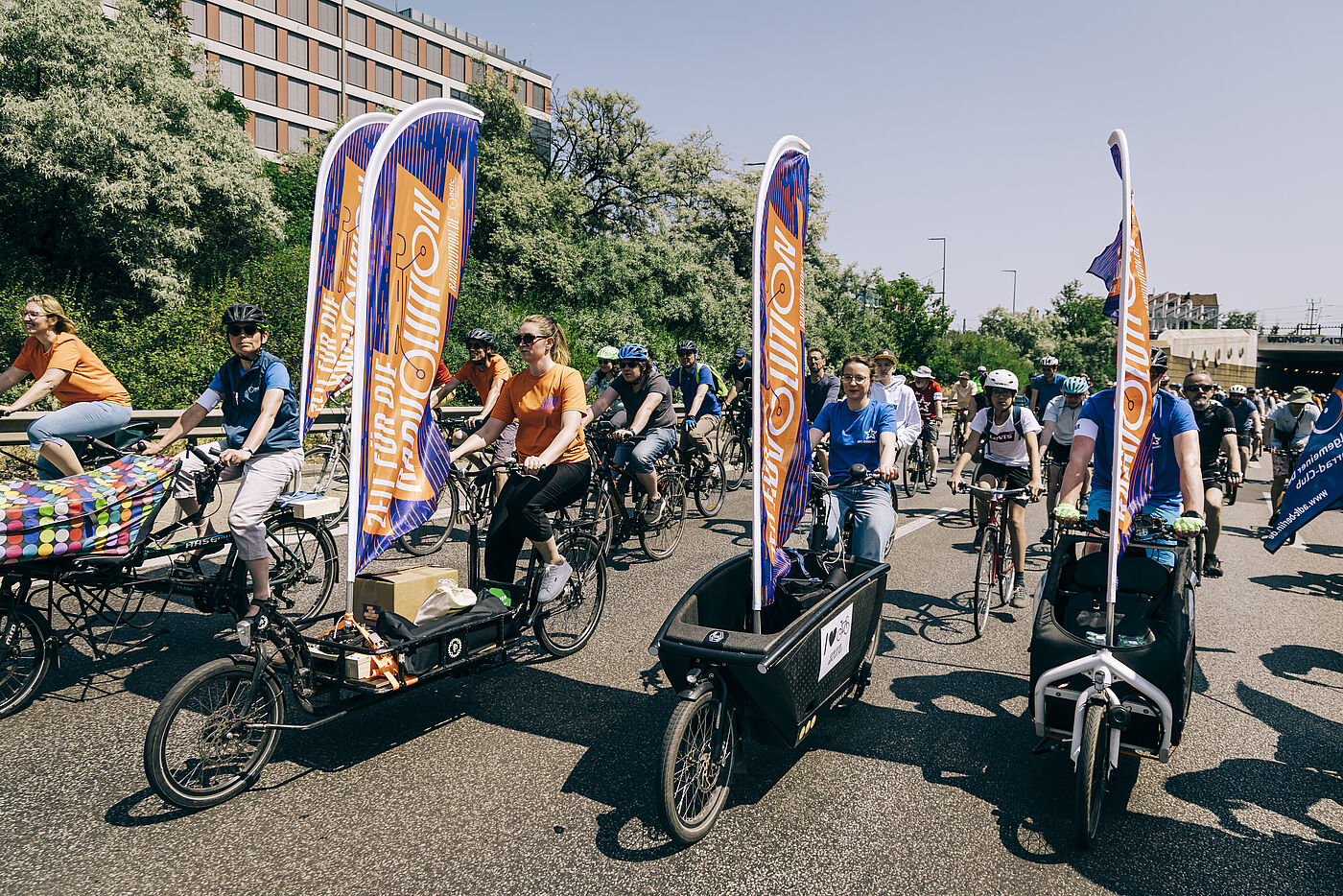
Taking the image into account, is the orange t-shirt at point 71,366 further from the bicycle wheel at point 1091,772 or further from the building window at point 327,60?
the building window at point 327,60

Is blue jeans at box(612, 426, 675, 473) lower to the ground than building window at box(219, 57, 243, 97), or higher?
lower

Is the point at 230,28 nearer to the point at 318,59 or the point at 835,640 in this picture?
the point at 318,59

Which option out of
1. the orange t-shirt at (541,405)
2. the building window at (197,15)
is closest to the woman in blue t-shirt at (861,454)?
the orange t-shirt at (541,405)

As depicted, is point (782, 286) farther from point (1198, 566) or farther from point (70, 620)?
point (70, 620)

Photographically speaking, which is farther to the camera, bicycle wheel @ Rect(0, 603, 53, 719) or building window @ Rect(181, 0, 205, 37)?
building window @ Rect(181, 0, 205, 37)

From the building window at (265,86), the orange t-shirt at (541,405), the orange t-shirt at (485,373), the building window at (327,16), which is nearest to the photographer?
the orange t-shirt at (541,405)

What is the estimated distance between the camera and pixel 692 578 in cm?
747

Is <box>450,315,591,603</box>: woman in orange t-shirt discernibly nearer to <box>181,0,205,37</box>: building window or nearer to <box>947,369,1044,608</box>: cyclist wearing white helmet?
<box>947,369,1044,608</box>: cyclist wearing white helmet

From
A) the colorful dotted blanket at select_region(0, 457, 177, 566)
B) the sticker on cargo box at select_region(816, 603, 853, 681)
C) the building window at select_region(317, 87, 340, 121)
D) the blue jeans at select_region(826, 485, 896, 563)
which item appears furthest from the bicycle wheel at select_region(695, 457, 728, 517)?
the building window at select_region(317, 87, 340, 121)

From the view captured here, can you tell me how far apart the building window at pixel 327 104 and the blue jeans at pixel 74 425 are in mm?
57761

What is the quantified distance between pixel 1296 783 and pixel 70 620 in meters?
6.27

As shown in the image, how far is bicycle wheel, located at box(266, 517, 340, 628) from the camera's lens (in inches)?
219

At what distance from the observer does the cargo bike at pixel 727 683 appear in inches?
129

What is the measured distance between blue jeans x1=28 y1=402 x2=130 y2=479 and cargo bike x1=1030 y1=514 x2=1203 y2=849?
616 cm
